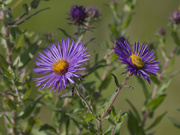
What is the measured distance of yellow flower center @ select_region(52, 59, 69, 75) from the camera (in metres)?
0.96

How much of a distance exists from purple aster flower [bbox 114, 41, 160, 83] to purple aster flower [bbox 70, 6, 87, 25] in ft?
Result: 0.73

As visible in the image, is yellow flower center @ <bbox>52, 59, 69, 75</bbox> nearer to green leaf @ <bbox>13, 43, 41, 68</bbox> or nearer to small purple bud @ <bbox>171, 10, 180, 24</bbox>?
green leaf @ <bbox>13, 43, 41, 68</bbox>

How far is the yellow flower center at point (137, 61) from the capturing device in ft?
3.06

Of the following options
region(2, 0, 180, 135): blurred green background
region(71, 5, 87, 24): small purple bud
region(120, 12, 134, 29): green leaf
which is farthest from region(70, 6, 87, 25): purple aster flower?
region(2, 0, 180, 135): blurred green background

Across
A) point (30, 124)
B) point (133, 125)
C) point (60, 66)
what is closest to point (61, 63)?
point (60, 66)

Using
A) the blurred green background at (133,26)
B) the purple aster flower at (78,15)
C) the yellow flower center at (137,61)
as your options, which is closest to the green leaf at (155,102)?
the yellow flower center at (137,61)

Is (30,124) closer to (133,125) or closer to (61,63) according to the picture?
(61,63)

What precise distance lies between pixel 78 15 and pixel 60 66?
260 mm

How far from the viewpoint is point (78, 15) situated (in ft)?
3.62

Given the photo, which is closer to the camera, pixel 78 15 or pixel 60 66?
pixel 60 66

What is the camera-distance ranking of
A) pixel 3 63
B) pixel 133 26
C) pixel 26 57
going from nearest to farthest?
pixel 3 63, pixel 26 57, pixel 133 26

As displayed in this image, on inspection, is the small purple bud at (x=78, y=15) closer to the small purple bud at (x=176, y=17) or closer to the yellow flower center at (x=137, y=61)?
the yellow flower center at (x=137, y=61)

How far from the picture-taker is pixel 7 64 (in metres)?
1.11

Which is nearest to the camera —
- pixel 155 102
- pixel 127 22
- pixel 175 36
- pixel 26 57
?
pixel 26 57
